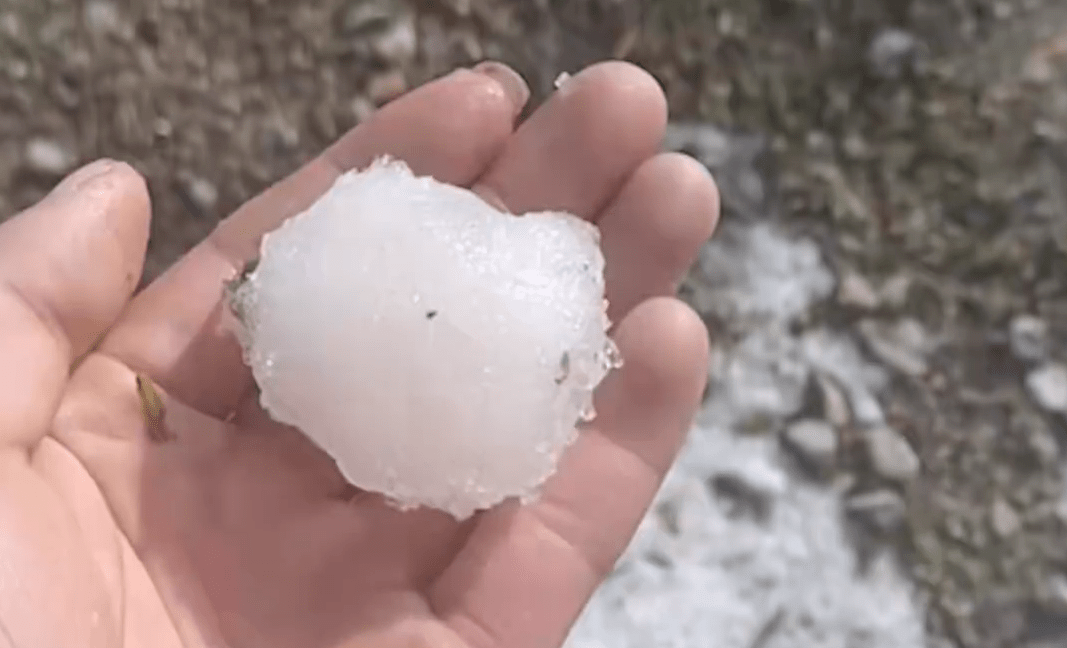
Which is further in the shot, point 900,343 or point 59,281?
point 900,343

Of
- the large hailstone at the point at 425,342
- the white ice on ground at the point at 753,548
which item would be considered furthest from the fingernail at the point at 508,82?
the white ice on ground at the point at 753,548

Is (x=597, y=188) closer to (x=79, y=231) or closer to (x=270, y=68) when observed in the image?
(x=79, y=231)

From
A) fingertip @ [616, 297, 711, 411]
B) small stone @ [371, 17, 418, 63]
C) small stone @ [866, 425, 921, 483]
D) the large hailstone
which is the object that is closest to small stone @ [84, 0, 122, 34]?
small stone @ [371, 17, 418, 63]

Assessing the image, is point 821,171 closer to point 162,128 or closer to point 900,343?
point 900,343

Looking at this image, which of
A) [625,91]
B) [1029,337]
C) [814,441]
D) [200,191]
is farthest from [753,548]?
[200,191]

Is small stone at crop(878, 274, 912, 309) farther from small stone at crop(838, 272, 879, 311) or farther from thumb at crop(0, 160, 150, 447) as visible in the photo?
thumb at crop(0, 160, 150, 447)

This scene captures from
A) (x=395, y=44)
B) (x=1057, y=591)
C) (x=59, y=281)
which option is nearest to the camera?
(x=59, y=281)

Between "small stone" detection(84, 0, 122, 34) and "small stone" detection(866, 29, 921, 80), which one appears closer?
"small stone" detection(84, 0, 122, 34)
